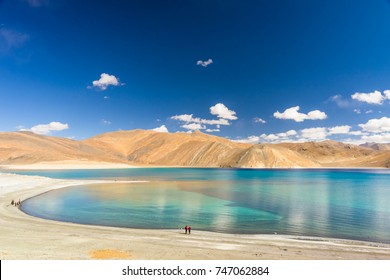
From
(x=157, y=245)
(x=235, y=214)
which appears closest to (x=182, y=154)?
(x=235, y=214)

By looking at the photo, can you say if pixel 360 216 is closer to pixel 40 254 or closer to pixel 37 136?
pixel 40 254

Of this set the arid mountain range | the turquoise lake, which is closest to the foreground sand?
the turquoise lake

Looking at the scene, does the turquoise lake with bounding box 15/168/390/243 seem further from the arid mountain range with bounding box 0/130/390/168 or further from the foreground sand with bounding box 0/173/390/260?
the arid mountain range with bounding box 0/130/390/168

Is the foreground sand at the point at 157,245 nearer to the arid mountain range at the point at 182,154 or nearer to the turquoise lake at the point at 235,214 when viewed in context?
the turquoise lake at the point at 235,214

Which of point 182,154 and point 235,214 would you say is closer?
point 235,214

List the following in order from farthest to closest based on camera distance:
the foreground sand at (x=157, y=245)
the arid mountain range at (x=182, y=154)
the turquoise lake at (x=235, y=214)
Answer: the arid mountain range at (x=182, y=154)
the turquoise lake at (x=235, y=214)
the foreground sand at (x=157, y=245)

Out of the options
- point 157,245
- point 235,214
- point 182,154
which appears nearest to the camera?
point 157,245

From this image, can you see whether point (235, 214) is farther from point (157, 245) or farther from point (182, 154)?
point (182, 154)

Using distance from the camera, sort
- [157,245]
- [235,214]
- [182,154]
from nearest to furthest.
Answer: [157,245]
[235,214]
[182,154]

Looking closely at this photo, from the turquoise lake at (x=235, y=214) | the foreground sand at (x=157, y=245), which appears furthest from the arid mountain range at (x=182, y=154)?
the foreground sand at (x=157, y=245)
